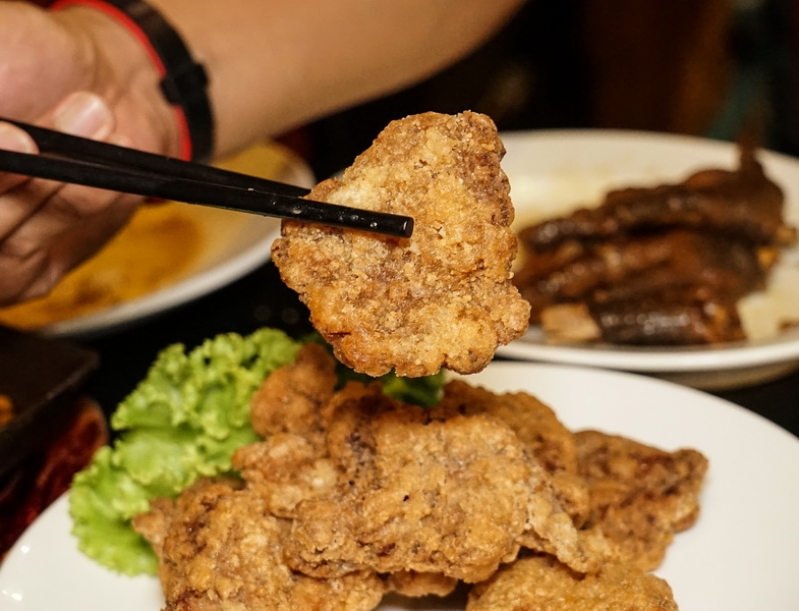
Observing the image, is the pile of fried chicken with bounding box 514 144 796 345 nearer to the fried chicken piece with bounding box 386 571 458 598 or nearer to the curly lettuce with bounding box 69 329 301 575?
the curly lettuce with bounding box 69 329 301 575

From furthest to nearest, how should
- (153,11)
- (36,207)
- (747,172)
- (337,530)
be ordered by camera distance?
(747,172)
(153,11)
(36,207)
(337,530)

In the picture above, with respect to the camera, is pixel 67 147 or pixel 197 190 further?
pixel 67 147

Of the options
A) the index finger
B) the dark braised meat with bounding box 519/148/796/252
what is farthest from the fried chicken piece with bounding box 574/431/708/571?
the dark braised meat with bounding box 519/148/796/252

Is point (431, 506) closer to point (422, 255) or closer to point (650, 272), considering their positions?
point (422, 255)

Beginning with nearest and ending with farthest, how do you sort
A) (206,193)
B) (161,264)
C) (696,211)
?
(206,193) < (696,211) < (161,264)

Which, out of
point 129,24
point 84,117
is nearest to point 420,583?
point 84,117

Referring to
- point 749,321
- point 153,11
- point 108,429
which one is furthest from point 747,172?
point 108,429

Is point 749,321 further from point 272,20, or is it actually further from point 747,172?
point 272,20
